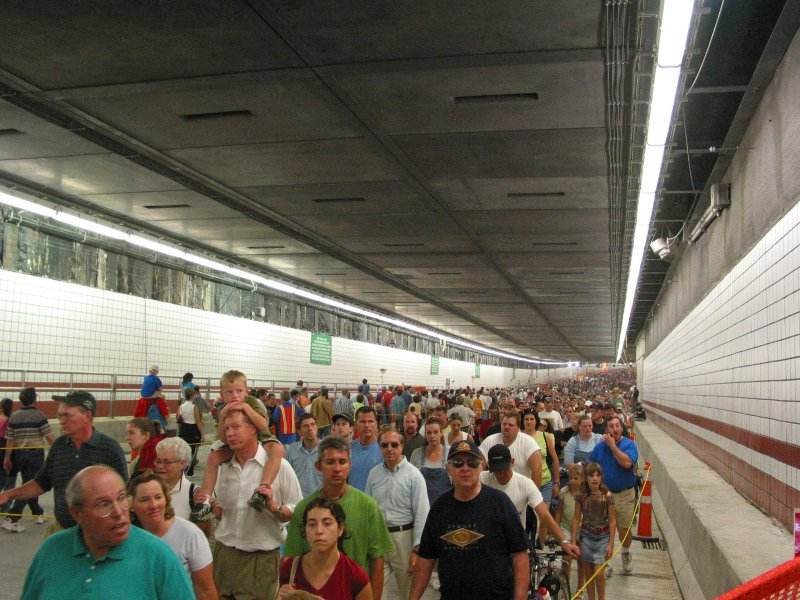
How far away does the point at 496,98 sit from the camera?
9.68 m

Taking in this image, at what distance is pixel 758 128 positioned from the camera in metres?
11.0

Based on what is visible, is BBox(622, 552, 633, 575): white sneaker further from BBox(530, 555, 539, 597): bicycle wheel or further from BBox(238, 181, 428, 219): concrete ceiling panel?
BBox(238, 181, 428, 219): concrete ceiling panel

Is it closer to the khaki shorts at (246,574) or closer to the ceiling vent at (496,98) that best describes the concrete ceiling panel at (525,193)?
the ceiling vent at (496,98)

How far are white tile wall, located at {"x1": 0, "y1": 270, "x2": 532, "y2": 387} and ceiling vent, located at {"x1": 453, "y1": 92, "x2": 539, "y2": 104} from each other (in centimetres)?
1165

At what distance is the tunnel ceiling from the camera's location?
794cm

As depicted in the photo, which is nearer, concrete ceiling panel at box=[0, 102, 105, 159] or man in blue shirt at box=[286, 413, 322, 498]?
man in blue shirt at box=[286, 413, 322, 498]

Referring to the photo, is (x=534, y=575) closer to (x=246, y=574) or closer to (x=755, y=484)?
(x=246, y=574)

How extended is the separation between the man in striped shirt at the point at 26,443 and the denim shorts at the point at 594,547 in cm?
775

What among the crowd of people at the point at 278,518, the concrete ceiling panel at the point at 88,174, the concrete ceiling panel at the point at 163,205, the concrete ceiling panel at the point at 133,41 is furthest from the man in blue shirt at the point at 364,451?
the concrete ceiling panel at the point at 163,205

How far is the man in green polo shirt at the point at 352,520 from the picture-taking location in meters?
5.14

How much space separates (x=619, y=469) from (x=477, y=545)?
590 centimetres

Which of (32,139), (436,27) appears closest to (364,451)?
(436,27)

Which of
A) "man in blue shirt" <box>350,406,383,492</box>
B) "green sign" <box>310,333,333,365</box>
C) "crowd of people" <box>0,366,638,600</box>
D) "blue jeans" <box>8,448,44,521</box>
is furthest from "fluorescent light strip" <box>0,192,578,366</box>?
"man in blue shirt" <box>350,406,383,492</box>

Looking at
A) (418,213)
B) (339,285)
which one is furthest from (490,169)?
(339,285)
